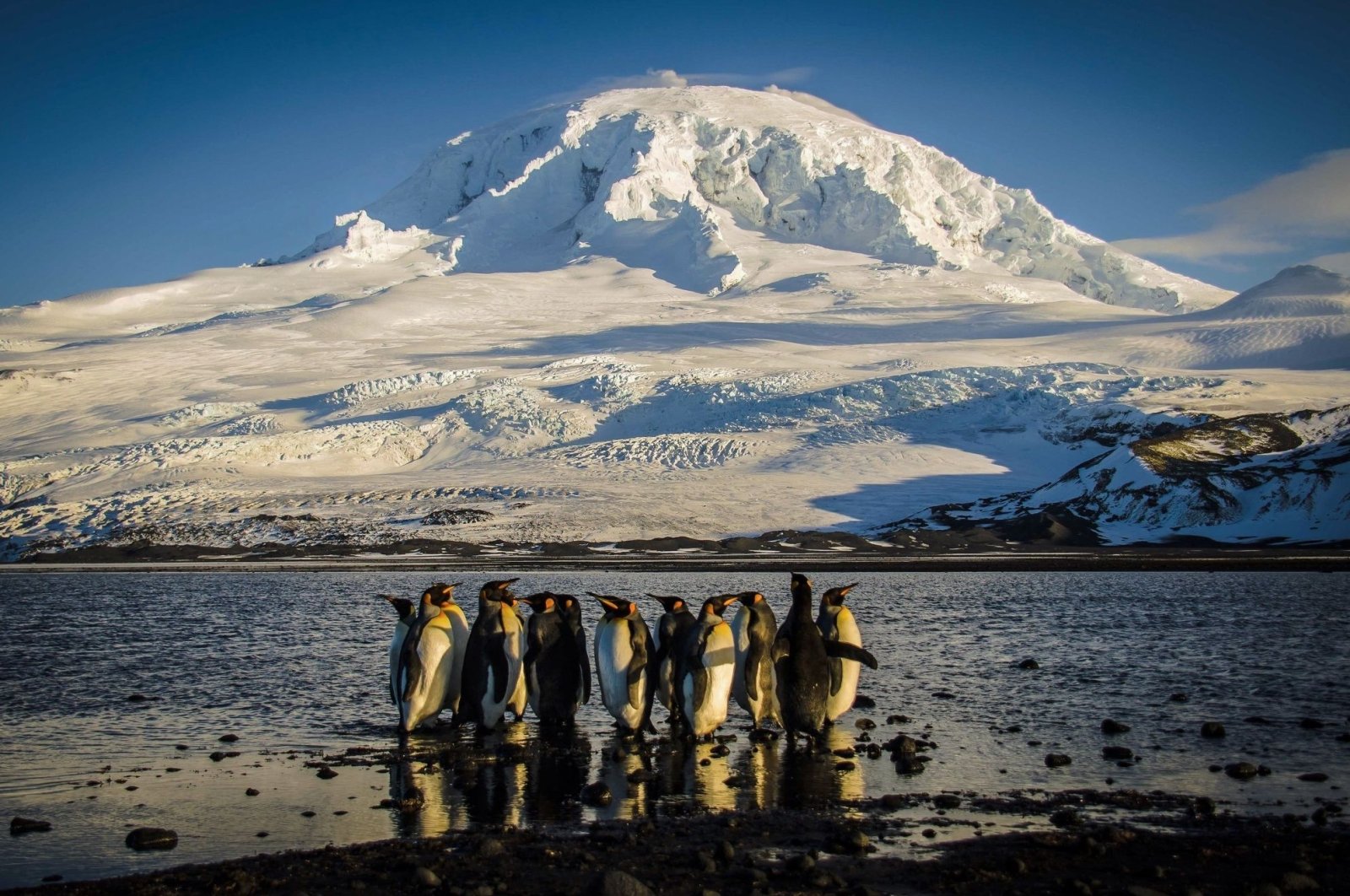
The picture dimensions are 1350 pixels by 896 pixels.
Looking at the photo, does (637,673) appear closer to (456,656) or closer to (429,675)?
(456,656)

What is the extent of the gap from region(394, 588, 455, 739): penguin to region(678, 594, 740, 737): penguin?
2.26 m

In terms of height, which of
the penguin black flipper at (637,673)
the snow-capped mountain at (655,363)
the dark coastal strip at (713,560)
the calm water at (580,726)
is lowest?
the dark coastal strip at (713,560)

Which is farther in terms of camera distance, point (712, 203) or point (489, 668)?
point (712, 203)

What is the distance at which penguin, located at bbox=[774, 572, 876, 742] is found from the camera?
10.2 meters

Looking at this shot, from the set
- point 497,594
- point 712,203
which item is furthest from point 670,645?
point 712,203

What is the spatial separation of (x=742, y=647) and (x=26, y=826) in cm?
587

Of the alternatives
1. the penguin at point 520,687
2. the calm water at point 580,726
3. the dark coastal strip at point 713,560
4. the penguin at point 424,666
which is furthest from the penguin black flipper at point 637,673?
the dark coastal strip at point 713,560

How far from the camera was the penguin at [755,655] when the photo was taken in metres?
10.6

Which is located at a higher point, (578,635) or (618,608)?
(618,608)

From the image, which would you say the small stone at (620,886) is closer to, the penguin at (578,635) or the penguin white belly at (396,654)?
the penguin at (578,635)

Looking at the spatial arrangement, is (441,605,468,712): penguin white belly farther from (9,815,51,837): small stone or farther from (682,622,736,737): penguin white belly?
(9,815,51,837): small stone

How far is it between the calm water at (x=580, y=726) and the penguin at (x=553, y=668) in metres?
0.40

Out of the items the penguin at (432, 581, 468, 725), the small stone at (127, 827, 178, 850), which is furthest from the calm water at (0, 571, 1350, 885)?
the penguin at (432, 581, 468, 725)

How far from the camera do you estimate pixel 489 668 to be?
10828mm
